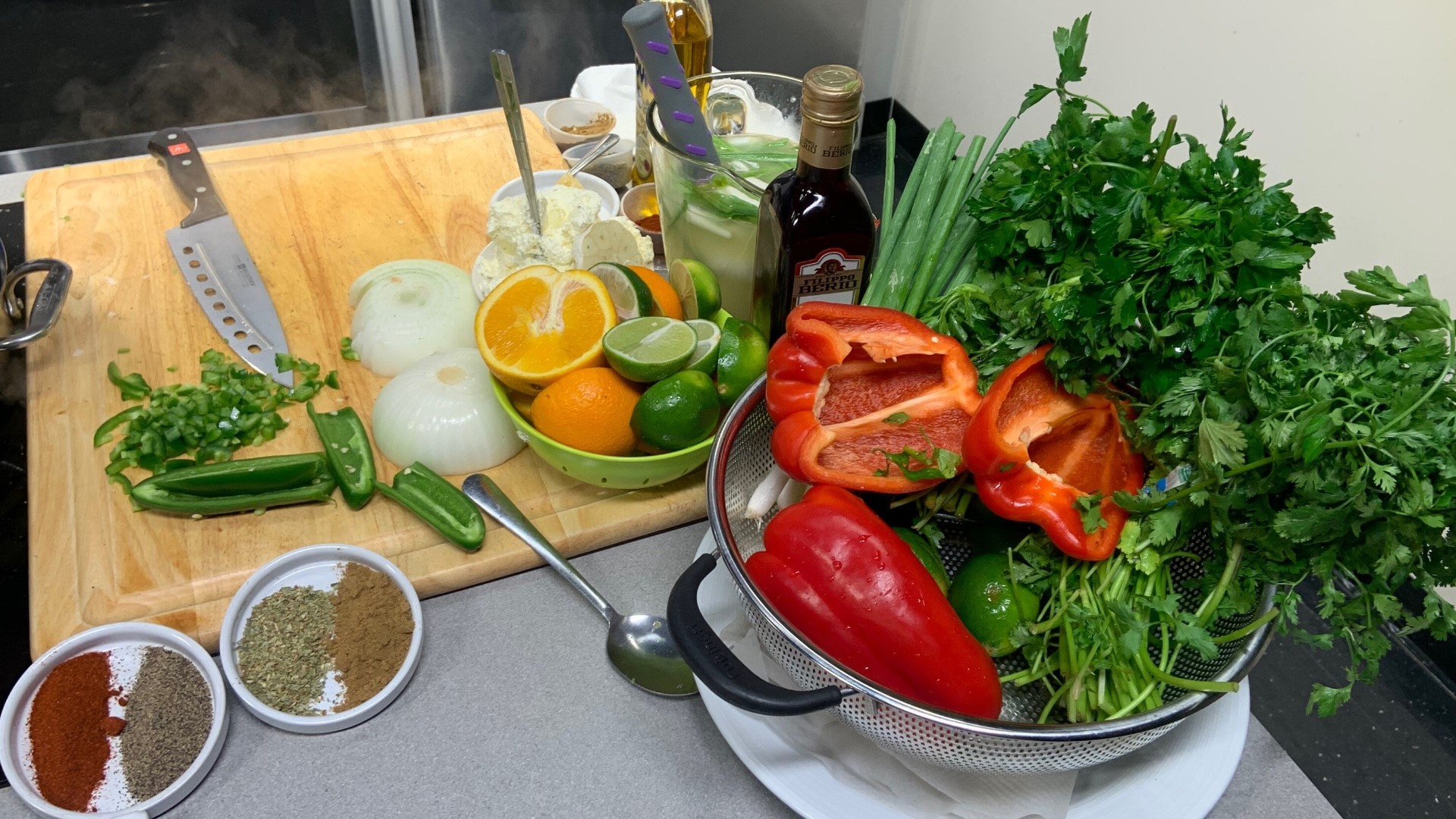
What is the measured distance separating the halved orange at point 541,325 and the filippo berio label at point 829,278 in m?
0.20

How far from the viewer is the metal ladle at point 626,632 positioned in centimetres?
86

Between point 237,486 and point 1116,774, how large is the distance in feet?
2.99

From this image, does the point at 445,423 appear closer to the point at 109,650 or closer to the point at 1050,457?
the point at 109,650

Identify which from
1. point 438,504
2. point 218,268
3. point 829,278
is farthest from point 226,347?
point 829,278

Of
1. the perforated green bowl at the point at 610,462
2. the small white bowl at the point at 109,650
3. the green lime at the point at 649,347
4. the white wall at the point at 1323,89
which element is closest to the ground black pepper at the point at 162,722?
the small white bowl at the point at 109,650

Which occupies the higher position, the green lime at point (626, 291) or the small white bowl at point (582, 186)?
the green lime at point (626, 291)

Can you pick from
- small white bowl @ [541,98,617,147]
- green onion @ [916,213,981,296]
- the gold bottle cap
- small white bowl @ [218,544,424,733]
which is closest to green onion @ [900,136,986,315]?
green onion @ [916,213,981,296]

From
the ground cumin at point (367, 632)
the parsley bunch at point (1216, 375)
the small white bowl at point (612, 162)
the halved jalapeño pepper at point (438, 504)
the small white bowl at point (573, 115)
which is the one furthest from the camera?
the small white bowl at point (573, 115)

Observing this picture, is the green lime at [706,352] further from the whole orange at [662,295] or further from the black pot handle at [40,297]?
the black pot handle at [40,297]

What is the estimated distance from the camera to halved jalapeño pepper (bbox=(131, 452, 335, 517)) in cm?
96

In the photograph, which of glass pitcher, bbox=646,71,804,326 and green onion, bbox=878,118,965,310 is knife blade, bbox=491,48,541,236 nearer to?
glass pitcher, bbox=646,71,804,326

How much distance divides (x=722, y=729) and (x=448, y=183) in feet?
3.28

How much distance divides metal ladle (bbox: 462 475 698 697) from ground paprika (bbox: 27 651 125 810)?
1.20 feet

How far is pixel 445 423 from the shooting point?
3.34 feet
